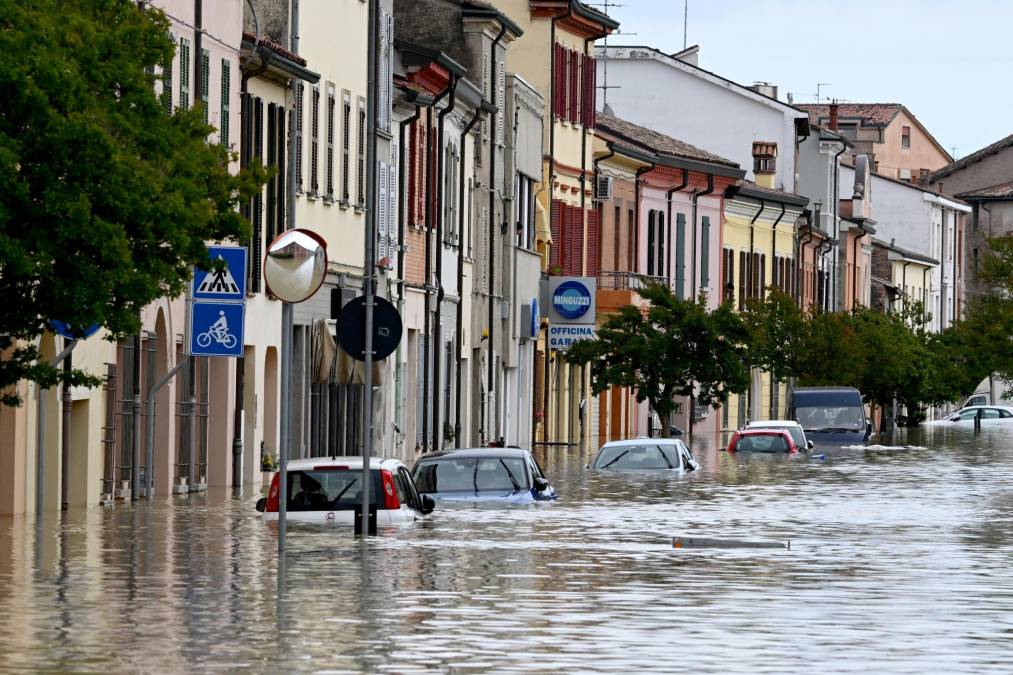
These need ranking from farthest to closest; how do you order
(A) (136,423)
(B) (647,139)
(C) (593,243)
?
1. (B) (647,139)
2. (C) (593,243)
3. (A) (136,423)

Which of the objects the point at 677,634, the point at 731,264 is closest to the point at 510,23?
the point at 731,264

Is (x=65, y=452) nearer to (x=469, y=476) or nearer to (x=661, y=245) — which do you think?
(x=469, y=476)

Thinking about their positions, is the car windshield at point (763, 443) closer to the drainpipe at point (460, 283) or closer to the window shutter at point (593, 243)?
the drainpipe at point (460, 283)

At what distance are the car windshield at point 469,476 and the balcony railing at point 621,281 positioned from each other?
4501 cm

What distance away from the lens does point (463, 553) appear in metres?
23.3

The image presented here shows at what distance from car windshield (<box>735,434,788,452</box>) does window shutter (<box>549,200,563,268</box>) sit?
14724mm

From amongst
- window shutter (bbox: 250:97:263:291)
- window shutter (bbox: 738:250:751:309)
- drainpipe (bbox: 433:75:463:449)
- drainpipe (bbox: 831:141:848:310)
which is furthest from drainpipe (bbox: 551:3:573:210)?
drainpipe (bbox: 831:141:848:310)

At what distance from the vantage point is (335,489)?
2533cm

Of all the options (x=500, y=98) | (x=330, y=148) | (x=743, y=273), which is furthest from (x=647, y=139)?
(x=330, y=148)

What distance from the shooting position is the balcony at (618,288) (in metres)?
76.6

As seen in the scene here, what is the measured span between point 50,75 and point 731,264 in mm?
73841

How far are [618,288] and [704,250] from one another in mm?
13195

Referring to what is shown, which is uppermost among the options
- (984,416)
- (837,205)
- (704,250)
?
(837,205)

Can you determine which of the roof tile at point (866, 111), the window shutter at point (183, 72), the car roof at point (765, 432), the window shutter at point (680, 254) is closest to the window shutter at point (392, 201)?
the car roof at point (765, 432)
